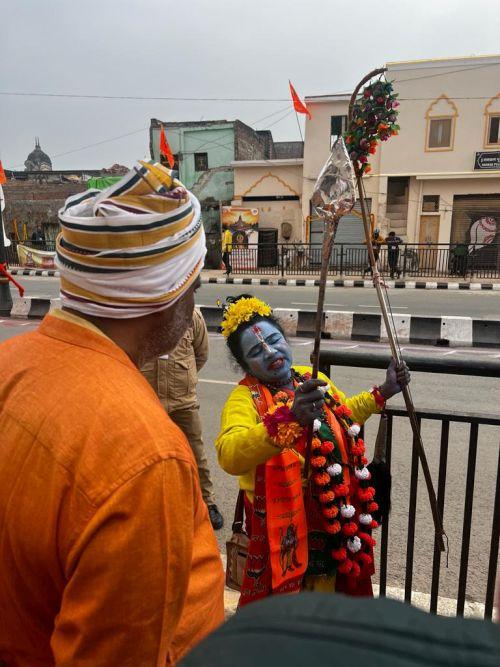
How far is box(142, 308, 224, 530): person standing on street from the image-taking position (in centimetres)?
317

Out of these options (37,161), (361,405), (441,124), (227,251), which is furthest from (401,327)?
(37,161)

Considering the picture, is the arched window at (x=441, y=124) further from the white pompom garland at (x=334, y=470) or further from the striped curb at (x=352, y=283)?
the white pompom garland at (x=334, y=470)

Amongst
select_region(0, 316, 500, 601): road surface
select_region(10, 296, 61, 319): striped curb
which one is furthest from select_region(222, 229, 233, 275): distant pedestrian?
select_region(0, 316, 500, 601): road surface

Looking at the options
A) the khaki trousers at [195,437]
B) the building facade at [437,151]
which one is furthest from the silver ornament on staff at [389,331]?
the building facade at [437,151]

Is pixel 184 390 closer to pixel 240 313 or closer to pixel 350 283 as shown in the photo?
pixel 240 313

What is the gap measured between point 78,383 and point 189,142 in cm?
2918

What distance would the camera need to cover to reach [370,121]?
176 cm

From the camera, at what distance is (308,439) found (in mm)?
1867

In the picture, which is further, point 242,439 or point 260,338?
point 260,338

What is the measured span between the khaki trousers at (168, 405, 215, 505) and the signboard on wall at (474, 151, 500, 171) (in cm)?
2280

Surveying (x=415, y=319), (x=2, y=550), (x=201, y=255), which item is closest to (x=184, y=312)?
(x=201, y=255)

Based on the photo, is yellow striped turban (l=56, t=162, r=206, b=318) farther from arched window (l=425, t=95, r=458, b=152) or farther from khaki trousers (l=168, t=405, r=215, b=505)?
arched window (l=425, t=95, r=458, b=152)

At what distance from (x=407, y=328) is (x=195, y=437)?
6238mm

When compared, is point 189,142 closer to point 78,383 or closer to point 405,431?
point 405,431
